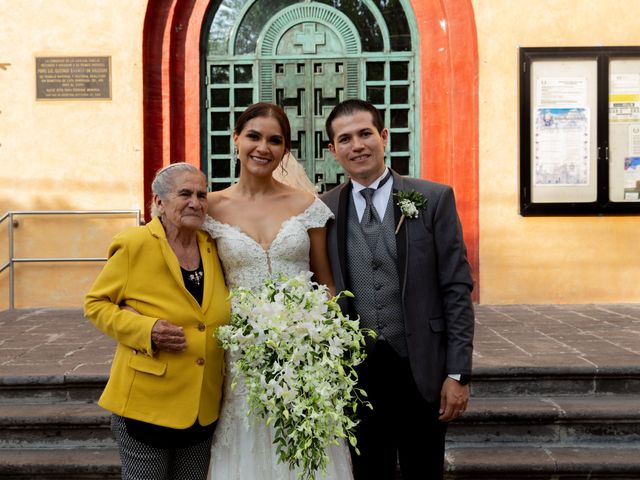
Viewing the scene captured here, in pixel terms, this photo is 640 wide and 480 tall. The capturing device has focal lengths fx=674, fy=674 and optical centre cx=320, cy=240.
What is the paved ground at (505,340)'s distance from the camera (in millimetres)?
4738

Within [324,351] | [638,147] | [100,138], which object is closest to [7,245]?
[100,138]

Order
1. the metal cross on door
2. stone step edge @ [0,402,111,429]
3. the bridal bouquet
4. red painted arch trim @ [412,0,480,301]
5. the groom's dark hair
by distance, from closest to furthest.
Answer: the bridal bouquet → the groom's dark hair → stone step edge @ [0,402,111,429] → red painted arch trim @ [412,0,480,301] → the metal cross on door

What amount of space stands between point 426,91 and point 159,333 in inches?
240

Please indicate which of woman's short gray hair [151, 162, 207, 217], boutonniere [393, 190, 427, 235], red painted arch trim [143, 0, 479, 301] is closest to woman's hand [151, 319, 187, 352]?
woman's short gray hair [151, 162, 207, 217]

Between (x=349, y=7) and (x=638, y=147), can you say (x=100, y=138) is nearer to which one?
(x=349, y=7)

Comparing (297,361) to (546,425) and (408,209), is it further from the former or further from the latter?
(546,425)

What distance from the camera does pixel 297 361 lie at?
90.5 inches

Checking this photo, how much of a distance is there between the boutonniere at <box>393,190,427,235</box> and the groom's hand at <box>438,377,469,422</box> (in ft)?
2.07

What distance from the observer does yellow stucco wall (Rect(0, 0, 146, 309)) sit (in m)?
7.52

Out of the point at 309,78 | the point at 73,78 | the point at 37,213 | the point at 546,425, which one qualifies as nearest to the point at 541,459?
the point at 546,425

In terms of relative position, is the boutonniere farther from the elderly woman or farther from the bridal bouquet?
the elderly woman

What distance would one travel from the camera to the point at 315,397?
7.41 ft

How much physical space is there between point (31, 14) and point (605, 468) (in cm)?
717

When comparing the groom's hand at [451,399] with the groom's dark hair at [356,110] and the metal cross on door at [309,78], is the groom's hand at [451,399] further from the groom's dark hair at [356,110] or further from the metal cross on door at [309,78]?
the metal cross on door at [309,78]
